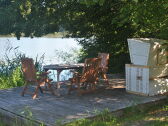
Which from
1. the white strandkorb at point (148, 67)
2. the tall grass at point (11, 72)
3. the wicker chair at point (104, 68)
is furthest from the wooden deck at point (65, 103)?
the tall grass at point (11, 72)

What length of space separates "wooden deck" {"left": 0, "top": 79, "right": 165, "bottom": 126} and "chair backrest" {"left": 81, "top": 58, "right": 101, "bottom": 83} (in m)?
0.38

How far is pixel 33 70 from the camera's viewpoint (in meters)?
6.98

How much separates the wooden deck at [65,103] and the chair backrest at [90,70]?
1.24 feet

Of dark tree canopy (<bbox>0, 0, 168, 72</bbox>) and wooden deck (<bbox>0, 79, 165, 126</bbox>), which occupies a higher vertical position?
dark tree canopy (<bbox>0, 0, 168, 72</bbox>)

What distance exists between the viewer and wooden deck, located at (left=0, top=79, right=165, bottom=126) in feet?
17.9

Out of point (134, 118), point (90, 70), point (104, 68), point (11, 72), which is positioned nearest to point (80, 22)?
point (11, 72)

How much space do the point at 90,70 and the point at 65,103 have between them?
104 cm

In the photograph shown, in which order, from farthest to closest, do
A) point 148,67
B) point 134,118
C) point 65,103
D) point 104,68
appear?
point 104,68 < point 148,67 < point 65,103 < point 134,118

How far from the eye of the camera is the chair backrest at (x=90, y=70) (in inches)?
273

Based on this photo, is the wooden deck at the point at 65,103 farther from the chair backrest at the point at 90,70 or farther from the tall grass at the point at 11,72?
the tall grass at the point at 11,72

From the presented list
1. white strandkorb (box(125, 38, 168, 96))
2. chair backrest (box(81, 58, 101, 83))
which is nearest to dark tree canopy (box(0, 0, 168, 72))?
white strandkorb (box(125, 38, 168, 96))

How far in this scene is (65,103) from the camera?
6359 millimetres

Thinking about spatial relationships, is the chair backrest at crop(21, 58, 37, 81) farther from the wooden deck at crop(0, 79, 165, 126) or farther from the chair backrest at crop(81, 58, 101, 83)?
the chair backrest at crop(81, 58, 101, 83)

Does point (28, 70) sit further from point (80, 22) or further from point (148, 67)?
point (80, 22)
